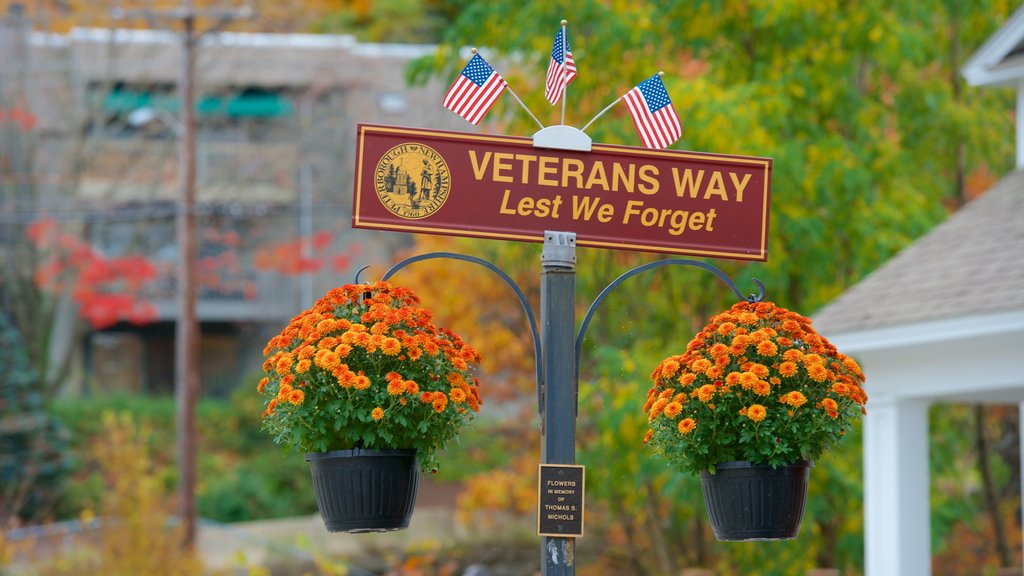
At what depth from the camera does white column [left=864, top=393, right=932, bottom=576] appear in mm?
9477

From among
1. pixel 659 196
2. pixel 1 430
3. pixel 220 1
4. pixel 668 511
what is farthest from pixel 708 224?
pixel 220 1

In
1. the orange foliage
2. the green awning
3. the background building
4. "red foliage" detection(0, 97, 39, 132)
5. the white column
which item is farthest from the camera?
the green awning

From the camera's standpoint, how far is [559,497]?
448 centimetres

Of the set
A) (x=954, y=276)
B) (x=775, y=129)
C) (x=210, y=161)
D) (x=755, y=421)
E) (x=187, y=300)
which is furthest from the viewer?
(x=210, y=161)

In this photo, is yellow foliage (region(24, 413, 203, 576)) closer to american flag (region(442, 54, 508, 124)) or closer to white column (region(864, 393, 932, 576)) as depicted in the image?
white column (region(864, 393, 932, 576))

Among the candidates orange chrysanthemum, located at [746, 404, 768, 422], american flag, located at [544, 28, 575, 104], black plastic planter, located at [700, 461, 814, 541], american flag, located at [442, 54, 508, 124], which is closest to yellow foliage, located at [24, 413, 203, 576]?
american flag, located at [442, 54, 508, 124]

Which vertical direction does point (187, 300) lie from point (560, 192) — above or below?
above

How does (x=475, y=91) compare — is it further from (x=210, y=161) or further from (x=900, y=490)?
(x=210, y=161)

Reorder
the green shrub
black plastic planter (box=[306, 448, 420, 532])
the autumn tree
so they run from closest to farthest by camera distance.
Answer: black plastic planter (box=[306, 448, 420, 532]) < the autumn tree < the green shrub

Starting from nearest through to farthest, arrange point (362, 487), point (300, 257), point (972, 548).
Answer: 1. point (362, 487)
2. point (972, 548)
3. point (300, 257)

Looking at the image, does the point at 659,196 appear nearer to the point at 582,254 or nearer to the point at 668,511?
the point at 582,254

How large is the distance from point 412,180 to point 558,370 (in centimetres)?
83

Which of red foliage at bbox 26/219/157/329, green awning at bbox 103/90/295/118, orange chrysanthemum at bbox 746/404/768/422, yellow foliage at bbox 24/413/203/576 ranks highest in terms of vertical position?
green awning at bbox 103/90/295/118

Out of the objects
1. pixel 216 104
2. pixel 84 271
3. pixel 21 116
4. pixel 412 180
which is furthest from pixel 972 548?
pixel 21 116
